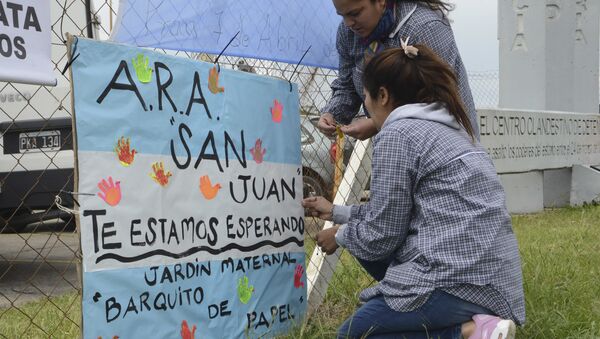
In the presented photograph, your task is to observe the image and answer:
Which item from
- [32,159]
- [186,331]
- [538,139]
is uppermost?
[186,331]

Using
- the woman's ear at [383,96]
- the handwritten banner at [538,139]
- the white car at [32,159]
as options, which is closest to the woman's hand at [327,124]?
the woman's ear at [383,96]

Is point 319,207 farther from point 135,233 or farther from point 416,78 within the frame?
point 135,233

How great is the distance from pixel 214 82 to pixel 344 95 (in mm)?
703

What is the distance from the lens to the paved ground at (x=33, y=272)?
17.1 ft

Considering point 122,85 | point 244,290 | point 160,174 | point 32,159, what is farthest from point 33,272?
point 122,85

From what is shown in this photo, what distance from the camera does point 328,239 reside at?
2.92 metres

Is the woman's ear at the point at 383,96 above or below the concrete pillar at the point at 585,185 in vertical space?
above

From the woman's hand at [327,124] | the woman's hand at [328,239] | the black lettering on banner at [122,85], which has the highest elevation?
the black lettering on banner at [122,85]

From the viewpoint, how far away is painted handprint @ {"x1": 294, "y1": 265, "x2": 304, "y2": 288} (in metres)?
3.27

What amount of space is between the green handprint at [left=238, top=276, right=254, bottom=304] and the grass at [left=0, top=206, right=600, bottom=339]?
0.32m

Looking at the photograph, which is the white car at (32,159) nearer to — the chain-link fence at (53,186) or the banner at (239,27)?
the chain-link fence at (53,186)

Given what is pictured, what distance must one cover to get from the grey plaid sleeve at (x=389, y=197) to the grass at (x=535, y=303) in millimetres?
697

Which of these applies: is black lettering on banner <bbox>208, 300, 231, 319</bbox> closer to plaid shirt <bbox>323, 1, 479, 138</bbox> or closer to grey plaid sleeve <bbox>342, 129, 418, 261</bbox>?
grey plaid sleeve <bbox>342, 129, 418, 261</bbox>

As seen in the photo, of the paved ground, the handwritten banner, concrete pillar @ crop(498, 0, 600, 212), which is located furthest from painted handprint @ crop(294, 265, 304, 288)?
concrete pillar @ crop(498, 0, 600, 212)
